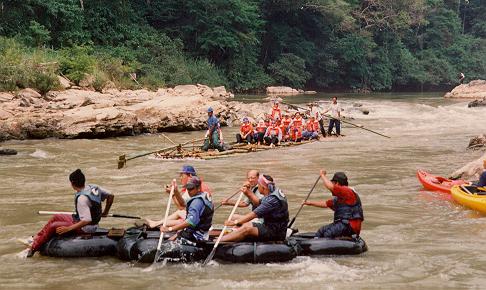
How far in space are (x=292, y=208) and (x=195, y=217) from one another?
Result: 3720mm

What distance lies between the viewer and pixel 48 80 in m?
23.7

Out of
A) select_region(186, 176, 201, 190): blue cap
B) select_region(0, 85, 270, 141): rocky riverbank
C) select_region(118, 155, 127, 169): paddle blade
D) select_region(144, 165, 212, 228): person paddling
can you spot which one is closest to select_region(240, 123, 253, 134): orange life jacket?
select_region(0, 85, 270, 141): rocky riverbank

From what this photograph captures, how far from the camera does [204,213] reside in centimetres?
802

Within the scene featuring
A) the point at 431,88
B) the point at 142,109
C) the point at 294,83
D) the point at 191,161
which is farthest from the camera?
the point at 431,88

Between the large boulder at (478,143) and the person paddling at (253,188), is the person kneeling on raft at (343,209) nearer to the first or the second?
the person paddling at (253,188)

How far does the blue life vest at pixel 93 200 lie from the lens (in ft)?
26.6

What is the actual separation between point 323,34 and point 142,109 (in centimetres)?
3118

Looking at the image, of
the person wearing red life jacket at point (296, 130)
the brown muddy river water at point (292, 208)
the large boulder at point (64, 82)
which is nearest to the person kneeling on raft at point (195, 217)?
the brown muddy river water at point (292, 208)

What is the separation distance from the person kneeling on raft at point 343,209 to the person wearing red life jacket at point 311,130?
13.1m

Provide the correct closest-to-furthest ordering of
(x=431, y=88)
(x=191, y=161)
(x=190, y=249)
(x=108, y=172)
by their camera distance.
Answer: (x=190, y=249) < (x=108, y=172) < (x=191, y=161) < (x=431, y=88)

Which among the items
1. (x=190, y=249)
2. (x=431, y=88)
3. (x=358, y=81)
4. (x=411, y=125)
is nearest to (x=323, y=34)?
(x=358, y=81)

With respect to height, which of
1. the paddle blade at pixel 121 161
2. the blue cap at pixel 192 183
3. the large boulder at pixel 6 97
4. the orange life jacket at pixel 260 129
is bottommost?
the paddle blade at pixel 121 161

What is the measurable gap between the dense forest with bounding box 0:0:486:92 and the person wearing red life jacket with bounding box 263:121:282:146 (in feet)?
28.4

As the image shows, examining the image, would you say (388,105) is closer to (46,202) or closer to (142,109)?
(142,109)
